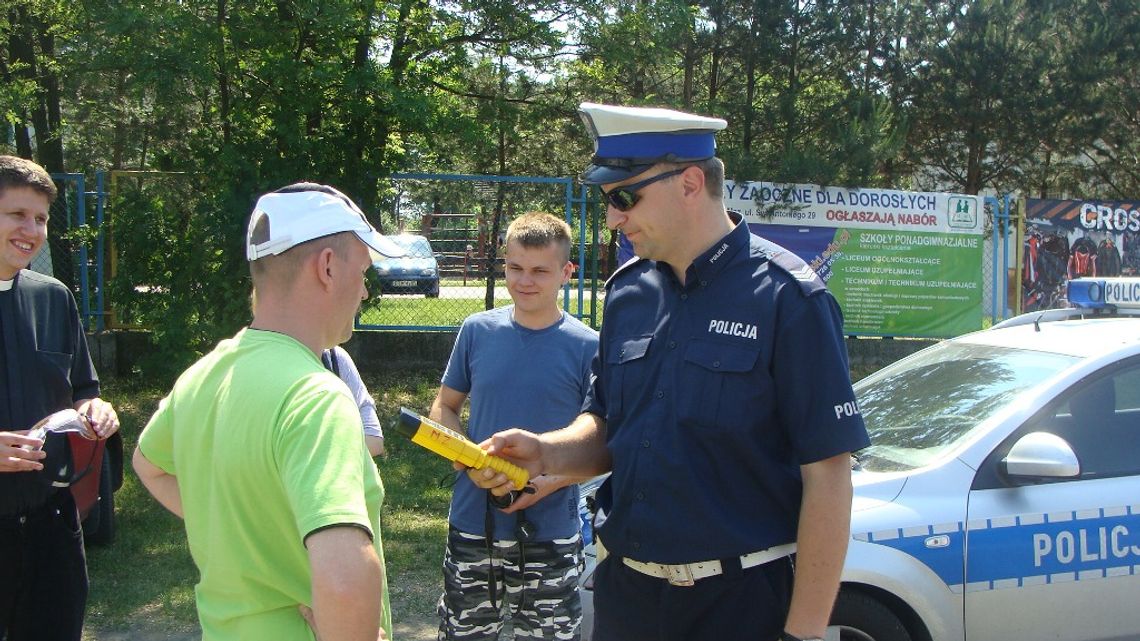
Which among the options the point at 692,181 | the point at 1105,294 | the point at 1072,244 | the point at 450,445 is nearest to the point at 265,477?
the point at 450,445

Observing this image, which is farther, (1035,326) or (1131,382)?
(1035,326)

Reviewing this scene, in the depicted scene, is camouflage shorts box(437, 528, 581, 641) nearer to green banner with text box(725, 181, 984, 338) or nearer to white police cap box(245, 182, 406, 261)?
white police cap box(245, 182, 406, 261)

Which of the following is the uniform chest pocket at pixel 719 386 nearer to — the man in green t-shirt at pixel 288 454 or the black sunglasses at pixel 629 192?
the black sunglasses at pixel 629 192

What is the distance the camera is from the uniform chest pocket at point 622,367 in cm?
257

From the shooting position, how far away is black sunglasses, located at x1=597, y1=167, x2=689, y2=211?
8.09 ft

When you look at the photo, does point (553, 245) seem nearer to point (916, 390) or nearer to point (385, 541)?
point (916, 390)

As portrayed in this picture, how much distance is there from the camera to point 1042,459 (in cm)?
379

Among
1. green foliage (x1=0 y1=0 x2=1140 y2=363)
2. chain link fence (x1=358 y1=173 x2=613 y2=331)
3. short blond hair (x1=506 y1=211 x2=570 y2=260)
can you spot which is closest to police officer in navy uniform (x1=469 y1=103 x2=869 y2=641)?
short blond hair (x1=506 y1=211 x2=570 y2=260)

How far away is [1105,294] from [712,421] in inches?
141

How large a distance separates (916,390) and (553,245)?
198 cm

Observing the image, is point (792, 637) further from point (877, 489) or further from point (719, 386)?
point (877, 489)

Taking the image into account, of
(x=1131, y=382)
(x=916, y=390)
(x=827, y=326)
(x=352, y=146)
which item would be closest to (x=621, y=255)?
(x=352, y=146)

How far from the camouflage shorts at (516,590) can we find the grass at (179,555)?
1.72 metres

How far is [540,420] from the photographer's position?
12.1 feet
